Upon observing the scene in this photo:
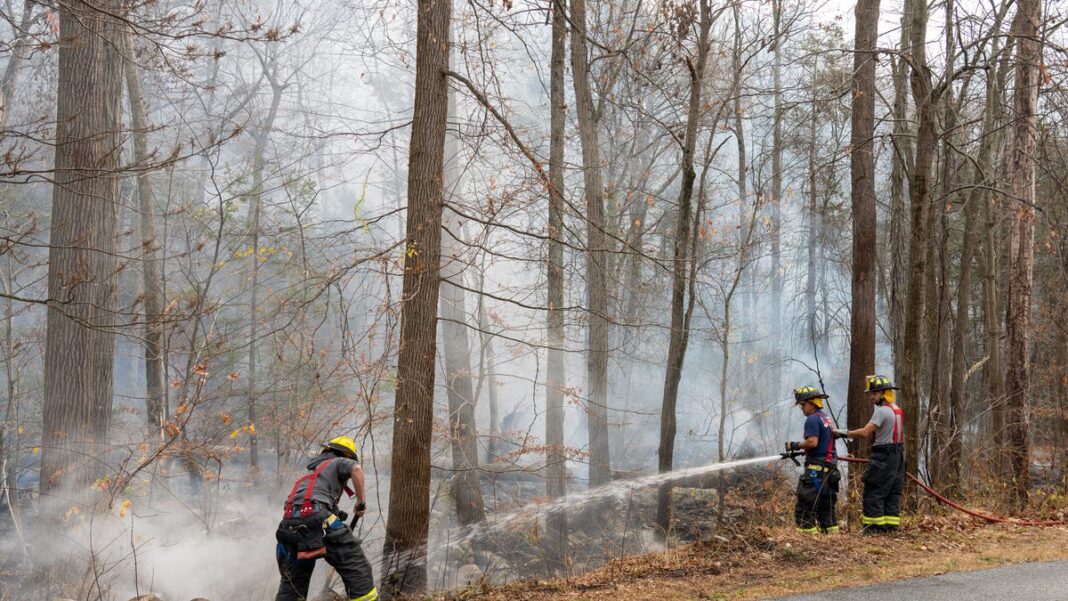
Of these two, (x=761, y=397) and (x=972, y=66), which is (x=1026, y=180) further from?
(x=761, y=397)

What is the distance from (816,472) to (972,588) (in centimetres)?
267

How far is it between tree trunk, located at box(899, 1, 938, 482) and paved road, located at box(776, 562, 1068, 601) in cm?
351

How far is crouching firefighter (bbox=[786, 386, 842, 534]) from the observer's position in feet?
27.7

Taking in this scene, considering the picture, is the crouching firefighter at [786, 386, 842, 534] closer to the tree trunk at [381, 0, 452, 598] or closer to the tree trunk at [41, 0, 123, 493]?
the tree trunk at [381, 0, 452, 598]

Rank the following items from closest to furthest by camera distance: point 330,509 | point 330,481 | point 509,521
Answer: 1. point 330,509
2. point 330,481
3. point 509,521

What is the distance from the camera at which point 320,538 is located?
19.3 feet

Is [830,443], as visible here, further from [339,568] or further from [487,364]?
[487,364]

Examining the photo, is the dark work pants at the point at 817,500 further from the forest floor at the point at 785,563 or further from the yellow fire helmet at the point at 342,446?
the yellow fire helmet at the point at 342,446

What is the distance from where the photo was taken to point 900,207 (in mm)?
13773

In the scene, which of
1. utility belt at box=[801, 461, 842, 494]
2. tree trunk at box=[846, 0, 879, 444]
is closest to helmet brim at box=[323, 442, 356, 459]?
utility belt at box=[801, 461, 842, 494]

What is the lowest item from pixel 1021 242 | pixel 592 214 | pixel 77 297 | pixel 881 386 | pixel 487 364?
pixel 487 364

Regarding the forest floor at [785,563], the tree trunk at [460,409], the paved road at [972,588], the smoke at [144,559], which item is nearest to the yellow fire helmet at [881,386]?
the forest floor at [785,563]

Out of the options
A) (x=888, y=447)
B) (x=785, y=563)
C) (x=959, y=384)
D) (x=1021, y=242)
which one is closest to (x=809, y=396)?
(x=888, y=447)

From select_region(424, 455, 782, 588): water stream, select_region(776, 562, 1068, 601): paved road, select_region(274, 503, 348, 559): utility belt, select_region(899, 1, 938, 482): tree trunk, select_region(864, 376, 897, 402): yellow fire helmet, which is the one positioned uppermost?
select_region(899, 1, 938, 482): tree trunk
